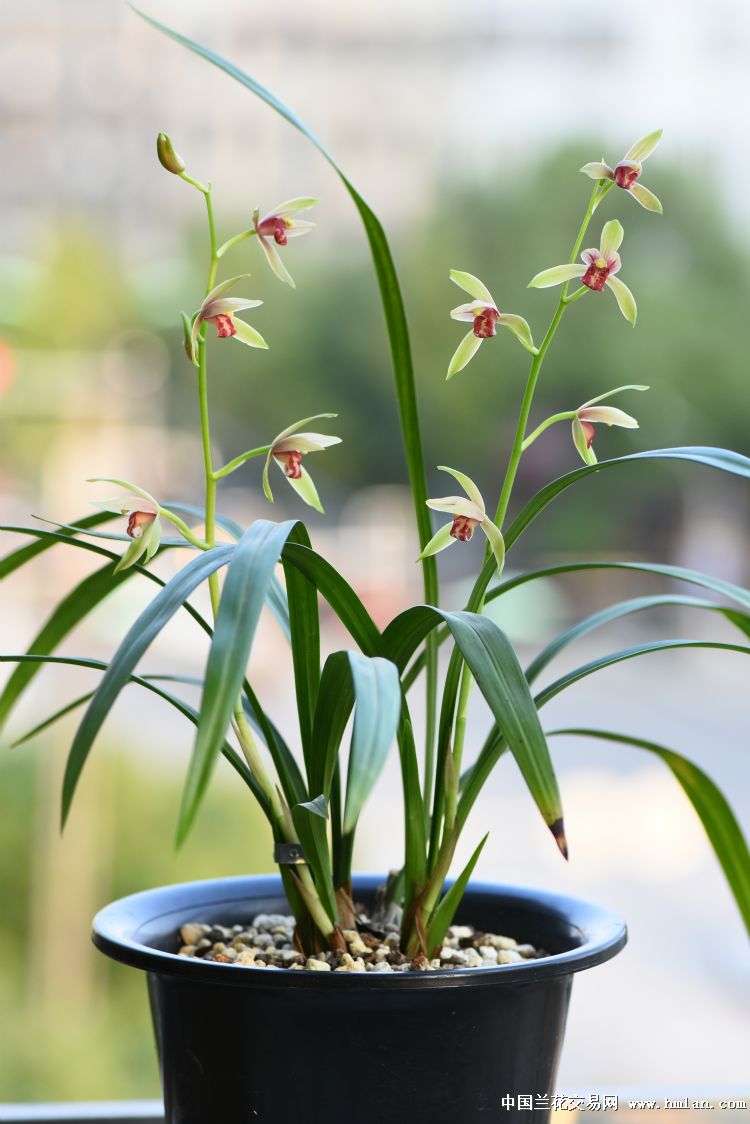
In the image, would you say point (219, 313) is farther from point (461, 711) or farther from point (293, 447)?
point (461, 711)

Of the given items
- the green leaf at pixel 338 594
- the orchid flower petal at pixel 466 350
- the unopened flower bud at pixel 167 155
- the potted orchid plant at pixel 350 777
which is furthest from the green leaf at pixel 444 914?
the unopened flower bud at pixel 167 155

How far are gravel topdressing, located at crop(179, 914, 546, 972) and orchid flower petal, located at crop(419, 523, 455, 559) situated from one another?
0.56ft

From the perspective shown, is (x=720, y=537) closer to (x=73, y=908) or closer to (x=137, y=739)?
(x=137, y=739)

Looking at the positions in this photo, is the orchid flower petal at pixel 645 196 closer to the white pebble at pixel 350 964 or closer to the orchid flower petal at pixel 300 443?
the orchid flower petal at pixel 300 443

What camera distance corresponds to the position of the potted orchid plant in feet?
1.41

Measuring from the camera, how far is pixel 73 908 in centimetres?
332

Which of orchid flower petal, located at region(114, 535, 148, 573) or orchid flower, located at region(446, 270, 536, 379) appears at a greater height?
orchid flower, located at region(446, 270, 536, 379)

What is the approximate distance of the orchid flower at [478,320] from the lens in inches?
20.3

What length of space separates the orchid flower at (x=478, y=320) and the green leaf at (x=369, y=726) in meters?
0.16

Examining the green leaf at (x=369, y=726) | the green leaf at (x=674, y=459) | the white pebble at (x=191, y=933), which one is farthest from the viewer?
the white pebble at (x=191, y=933)

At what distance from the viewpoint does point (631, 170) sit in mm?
509

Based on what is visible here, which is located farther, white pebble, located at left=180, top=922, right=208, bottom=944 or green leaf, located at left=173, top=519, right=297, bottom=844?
white pebble, located at left=180, top=922, right=208, bottom=944

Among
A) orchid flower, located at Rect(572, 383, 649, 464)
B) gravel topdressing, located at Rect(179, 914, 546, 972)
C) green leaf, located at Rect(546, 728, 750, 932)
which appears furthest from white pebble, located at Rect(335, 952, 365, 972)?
orchid flower, located at Rect(572, 383, 649, 464)

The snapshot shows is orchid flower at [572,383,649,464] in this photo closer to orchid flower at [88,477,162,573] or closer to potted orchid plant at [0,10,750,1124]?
potted orchid plant at [0,10,750,1124]
